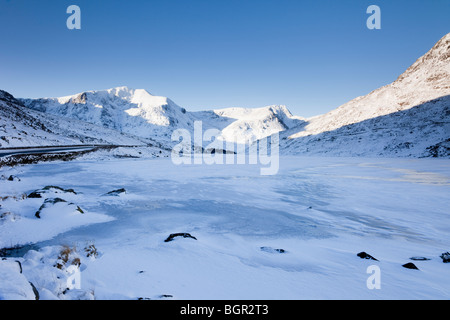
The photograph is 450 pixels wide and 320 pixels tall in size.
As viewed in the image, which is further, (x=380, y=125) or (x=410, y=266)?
(x=380, y=125)

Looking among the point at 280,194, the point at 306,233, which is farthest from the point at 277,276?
the point at 280,194

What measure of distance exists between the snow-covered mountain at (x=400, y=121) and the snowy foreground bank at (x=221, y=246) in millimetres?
42392

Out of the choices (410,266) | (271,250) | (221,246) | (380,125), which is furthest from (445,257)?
(380,125)

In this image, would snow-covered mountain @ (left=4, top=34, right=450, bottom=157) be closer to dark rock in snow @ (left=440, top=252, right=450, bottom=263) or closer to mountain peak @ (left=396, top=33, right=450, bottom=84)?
mountain peak @ (left=396, top=33, right=450, bottom=84)

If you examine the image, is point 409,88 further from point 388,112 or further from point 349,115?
point 349,115

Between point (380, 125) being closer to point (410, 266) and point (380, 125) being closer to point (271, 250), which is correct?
point (410, 266)

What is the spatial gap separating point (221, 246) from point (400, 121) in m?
65.9

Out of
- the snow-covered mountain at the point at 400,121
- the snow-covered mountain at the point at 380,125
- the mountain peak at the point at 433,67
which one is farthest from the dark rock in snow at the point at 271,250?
the mountain peak at the point at 433,67

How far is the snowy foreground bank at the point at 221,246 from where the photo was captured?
330 centimetres

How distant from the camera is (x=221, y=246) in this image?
529 centimetres

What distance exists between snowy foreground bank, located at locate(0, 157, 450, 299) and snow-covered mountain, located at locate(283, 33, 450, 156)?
42.4 metres

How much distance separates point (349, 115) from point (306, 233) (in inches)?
3060

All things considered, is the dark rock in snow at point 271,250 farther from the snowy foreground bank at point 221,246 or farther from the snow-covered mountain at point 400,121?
the snow-covered mountain at point 400,121

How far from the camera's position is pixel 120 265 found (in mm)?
4055
